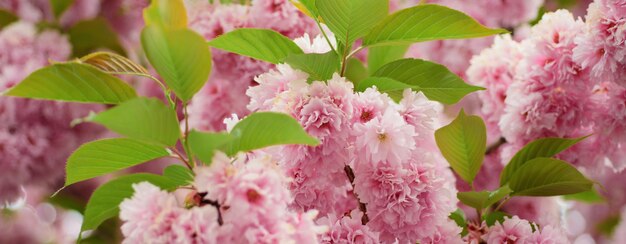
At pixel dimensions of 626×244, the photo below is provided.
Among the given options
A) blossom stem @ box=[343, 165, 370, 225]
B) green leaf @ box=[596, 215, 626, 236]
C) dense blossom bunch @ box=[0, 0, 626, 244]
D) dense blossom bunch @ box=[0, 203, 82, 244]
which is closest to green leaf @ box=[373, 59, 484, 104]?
dense blossom bunch @ box=[0, 0, 626, 244]

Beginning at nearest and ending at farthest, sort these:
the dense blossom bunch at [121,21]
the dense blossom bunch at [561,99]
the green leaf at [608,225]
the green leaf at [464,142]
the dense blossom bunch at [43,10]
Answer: the green leaf at [464,142]
the dense blossom bunch at [561,99]
the dense blossom bunch at [43,10]
the dense blossom bunch at [121,21]
the green leaf at [608,225]

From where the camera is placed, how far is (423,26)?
2.29 ft

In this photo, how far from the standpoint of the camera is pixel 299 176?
0.71 metres

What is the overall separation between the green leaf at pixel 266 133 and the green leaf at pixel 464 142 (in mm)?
310

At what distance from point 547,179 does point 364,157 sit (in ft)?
0.85

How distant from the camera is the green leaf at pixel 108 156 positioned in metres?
0.61

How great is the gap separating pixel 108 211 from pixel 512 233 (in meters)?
0.44

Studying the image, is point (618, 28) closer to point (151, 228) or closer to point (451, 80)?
point (451, 80)

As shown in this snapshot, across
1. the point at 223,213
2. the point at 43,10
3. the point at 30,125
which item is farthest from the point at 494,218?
the point at 43,10

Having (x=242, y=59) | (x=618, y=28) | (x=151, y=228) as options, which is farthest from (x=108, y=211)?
(x=618, y=28)

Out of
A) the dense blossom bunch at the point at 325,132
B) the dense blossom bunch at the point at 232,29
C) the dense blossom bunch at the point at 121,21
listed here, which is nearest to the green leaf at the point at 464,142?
the dense blossom bunch at the point at 325,132

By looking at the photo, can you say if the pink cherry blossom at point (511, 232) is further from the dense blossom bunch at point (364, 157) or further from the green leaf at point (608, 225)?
the green leaf at point (608, 225)

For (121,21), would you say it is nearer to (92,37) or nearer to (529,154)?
(92,37)

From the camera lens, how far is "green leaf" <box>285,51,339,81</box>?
0.69m
